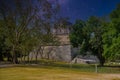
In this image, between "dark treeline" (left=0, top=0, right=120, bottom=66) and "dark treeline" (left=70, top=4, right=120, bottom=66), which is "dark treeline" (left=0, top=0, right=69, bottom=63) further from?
"dark treeline" (left=70, top=4, right=120, bottom=66)

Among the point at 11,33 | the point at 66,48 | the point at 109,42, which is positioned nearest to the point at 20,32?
the point at 11,33

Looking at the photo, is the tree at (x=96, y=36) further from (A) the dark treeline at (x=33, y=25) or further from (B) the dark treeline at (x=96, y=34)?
(A) the dark treeline at (x=33, y=25)

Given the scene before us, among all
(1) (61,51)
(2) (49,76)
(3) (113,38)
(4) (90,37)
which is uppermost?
(4) (90,37)

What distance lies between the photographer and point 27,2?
45.7m

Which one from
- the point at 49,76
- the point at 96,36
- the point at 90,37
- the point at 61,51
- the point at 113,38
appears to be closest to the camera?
the point at 49,76

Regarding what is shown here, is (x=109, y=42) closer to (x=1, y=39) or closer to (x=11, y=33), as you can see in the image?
(x=11, y=33)

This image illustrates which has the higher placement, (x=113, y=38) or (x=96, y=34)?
(x=96, y=34)

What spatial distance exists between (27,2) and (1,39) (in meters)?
12.0

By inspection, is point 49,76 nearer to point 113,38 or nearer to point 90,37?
point 113,38

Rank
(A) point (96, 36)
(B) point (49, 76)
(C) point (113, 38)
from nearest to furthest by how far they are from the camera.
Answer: (B) point (49, 76) < (C) point (113, 38) < (A) point (96, 36)

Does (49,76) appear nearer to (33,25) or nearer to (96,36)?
(33,25)

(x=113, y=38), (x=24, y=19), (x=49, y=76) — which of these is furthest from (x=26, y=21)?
(x=49, y=76)

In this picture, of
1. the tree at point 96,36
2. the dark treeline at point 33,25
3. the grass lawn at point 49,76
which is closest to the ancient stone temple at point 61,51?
A: the tree at point 96,36

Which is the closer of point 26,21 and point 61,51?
point 26,21
